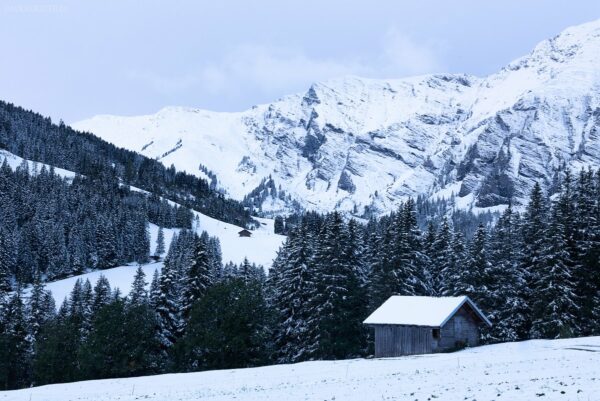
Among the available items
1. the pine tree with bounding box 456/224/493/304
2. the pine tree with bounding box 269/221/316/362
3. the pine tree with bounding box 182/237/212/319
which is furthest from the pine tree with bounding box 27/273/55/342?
the pine tree with bounding box 456/224/493/304

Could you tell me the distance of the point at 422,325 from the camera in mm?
45188

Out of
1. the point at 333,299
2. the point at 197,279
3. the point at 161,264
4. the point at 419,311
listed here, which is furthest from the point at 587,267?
the point at 161,264

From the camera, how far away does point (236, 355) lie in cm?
5253

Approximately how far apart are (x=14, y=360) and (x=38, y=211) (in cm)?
10867

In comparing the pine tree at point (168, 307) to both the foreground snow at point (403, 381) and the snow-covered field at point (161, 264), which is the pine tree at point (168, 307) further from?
the snow-covered field at point (161, 264)

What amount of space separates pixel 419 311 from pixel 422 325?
1721 mm

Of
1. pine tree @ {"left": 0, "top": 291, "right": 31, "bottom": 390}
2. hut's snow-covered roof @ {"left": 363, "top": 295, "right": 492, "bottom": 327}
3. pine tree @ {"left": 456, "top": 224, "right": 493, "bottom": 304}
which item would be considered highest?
pine tree @ {"left": 456, "top": 224, "right": 493, "bottom": 304}

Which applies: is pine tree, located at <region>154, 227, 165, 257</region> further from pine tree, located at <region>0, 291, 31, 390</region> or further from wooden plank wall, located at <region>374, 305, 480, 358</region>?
wooden plank wall, located at <region>374, 305, 480, 358</region>

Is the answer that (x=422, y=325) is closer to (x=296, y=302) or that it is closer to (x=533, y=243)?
(x=296, y=302)

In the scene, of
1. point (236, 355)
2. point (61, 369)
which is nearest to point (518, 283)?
point (236, 355)

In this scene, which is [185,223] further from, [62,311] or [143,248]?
[62,311]

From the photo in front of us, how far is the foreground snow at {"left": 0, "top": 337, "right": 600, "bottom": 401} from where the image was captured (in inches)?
840

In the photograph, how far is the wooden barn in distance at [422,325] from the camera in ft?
150

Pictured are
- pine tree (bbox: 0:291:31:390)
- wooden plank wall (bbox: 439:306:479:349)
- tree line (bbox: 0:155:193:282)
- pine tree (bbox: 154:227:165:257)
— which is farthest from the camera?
pine tree (bbox: 154:227:165:257)
